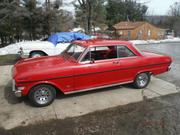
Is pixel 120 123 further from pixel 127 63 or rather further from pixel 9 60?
pixel 9 60

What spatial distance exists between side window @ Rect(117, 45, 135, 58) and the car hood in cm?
146

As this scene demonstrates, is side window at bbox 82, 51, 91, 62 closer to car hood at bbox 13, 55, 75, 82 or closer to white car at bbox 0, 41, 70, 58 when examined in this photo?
car hood at bbox 13, 55, 75, 82

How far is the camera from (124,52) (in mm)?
5555

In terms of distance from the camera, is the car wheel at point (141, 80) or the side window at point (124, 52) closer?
the side window at point (124, 52)

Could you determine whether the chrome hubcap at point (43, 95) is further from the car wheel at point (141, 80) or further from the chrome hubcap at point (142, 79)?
the chrome hubcap at point (142, 79)

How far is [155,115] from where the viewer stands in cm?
438

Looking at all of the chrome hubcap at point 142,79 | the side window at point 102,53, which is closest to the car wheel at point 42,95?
the side window at point 102,53

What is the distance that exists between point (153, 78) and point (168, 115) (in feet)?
9.42

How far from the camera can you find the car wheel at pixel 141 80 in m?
5.83

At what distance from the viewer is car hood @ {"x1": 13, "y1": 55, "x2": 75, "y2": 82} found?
14.4ft

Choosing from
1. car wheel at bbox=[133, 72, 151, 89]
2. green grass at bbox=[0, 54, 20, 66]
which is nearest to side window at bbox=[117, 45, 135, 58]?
car wheel at bbox=[133, 72, 151, 89]

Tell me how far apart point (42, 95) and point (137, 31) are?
3862 cm

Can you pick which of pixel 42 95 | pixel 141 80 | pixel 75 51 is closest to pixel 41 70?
pixel 42 95

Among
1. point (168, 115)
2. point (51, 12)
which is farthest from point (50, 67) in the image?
point (51, 12)
